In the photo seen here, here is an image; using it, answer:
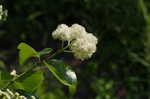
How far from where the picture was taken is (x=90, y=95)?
3.46 metres

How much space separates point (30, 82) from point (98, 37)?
8.42 feet

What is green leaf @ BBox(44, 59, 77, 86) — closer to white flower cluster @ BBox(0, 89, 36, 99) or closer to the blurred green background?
white flower cluster @ BBox(0, 89, 36, 99)

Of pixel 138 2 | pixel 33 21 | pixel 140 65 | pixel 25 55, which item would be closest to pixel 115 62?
pixel 140 65

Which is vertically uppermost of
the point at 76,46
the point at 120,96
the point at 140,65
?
the point at 140,65

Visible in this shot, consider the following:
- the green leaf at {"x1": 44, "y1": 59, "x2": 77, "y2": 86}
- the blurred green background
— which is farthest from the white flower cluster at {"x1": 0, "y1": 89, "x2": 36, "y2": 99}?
the blurred green background

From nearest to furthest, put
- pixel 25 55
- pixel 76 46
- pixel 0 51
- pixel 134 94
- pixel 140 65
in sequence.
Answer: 1. pixel 76 46
2. pixel 25 55
3. pixel 134 94
4. pixel 140 65
5. pixel 0 51

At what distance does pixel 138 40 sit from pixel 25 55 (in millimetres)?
2650

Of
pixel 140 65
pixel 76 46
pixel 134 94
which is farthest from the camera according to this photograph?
pixel 140 65

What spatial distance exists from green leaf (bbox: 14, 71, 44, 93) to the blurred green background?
2059 mm

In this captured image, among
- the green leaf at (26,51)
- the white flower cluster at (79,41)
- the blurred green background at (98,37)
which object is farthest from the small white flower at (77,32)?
the blurred green background at (98,37)

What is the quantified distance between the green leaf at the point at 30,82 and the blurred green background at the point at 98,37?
2.06 metres

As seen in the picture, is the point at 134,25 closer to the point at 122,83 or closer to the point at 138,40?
the point at 138,40

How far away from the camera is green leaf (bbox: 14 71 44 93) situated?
1135 millimetres

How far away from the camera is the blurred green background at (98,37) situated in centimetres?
345
